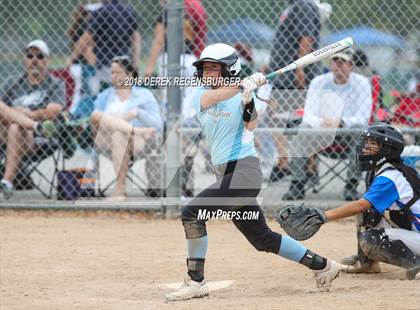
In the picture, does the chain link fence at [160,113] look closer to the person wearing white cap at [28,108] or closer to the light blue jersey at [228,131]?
the person wearing white cap at [28,108]

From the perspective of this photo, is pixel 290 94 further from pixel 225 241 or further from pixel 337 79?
pixel 225 241

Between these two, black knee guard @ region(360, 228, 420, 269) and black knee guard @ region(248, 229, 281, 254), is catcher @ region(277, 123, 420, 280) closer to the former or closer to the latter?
black knee guard @ region(360, 228, 420, 269)

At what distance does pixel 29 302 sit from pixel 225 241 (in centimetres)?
270

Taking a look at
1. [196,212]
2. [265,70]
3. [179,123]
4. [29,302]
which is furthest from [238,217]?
[265,70]

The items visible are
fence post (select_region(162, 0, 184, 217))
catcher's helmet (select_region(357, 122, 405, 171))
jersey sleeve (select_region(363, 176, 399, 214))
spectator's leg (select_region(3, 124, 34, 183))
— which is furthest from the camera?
spectator's leg (select_region(3, 124, 34, 183))

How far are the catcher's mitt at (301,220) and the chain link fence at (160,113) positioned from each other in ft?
8.62

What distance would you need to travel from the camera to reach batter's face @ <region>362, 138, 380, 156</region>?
5.71 m

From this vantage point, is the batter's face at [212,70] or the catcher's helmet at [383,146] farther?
the catcher's helmet at [383,146]

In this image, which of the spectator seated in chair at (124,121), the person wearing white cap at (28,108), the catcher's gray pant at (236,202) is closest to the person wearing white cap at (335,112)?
the spectator seated in chair at (124,121)

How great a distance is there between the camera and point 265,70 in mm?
9336

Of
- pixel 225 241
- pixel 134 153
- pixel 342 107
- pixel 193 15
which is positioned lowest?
pixel 225 241

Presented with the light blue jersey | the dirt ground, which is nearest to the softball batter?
the light blue jersey

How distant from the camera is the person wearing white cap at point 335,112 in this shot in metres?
8.25

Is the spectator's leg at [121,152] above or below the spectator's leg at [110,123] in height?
below
